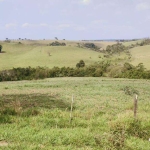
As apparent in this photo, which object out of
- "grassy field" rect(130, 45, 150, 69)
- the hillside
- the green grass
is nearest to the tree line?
"grassy field" rect(130, 45, 150, 69)

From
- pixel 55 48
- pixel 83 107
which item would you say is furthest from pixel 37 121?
pixel 55 48

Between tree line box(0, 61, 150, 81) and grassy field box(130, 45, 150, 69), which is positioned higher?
grassy field box(130, 45, 150, 69)

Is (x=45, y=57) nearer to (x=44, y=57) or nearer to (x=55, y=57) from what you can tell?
(x=44, y=57)

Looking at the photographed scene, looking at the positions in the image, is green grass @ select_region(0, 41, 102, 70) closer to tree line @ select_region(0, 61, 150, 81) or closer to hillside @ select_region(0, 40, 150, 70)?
hillside @ select_region(0, 40, 150, 70)

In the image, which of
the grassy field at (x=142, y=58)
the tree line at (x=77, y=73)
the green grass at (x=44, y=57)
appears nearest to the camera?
the tree line at (x=77, y=73)

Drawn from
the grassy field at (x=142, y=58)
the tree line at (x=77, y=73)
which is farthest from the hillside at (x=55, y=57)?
the tree line at (x=77, y=73)

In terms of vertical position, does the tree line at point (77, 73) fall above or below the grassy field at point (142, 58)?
below

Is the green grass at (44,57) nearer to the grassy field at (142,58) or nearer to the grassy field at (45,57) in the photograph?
the grassy field at (45,57)

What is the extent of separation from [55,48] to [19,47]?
88.1ft

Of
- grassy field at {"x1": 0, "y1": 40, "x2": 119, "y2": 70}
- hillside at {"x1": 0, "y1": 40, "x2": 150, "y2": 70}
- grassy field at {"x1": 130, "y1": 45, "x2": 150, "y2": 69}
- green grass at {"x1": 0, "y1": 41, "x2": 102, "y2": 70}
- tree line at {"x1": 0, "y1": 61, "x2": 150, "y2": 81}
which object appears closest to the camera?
tree line at {"x1": 0, "y1": 61, "x2": 150, "y2": 81}

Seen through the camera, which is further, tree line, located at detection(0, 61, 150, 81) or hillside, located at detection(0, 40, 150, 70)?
hillside, located at detection(0, 40, 150, 70)

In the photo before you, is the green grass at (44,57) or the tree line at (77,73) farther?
the green grass at (44,57)

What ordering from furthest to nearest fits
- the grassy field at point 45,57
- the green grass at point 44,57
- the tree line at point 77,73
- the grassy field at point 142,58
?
1. the green grass at point 44,57
2. the grassy field at point 45,57
3. the grassy field at point 142,58
4. the tree line at point 77,73

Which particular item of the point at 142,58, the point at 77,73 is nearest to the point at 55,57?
the point at 142,58
